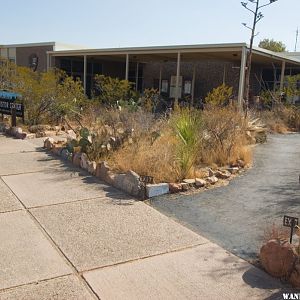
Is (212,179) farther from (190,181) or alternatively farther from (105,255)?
(105,255)

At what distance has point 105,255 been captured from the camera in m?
3.97

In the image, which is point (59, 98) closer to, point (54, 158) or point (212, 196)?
point (54, 158)

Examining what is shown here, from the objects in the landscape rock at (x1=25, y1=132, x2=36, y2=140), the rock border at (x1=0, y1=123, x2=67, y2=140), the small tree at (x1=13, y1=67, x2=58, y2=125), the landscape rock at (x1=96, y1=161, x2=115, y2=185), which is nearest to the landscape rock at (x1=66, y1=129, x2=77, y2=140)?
the rock border at (x1=0, y1=123, x2=67, y2=140)

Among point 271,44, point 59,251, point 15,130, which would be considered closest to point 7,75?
point 15,130

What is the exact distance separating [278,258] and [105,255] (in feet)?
5.40

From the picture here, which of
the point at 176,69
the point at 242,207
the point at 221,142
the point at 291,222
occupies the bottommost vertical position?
the point at 242,207

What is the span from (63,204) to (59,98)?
8.28 metres

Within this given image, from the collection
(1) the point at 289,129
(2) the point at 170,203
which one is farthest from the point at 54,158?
(1) the point at 289,129

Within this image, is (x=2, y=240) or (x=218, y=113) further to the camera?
(x=218, y=113)

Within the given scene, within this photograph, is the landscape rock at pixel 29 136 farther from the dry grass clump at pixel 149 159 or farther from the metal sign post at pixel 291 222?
the metal sign post at pixel 291 222

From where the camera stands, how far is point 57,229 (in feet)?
15.1

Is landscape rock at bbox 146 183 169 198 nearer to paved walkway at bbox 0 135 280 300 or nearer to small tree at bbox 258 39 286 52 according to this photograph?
paved walkway at bbox 0 135 280 300

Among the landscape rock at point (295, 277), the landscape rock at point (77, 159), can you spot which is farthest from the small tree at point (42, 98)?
the landscape rock at point (295, 277)

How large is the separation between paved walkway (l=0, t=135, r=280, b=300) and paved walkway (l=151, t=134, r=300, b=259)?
23 centimetres
